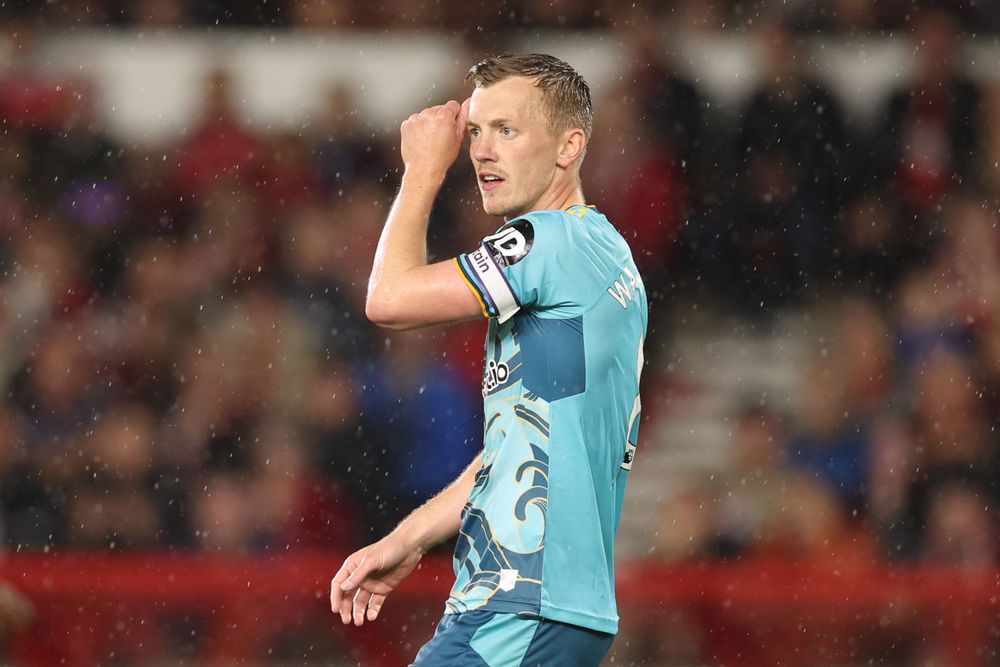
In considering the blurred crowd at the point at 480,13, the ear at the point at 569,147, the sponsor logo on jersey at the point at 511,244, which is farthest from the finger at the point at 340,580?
the blurred crowd at the point at 480,13

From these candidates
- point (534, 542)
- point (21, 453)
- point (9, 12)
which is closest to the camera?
point (534, 542)

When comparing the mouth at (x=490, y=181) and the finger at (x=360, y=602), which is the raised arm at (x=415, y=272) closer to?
the mouth at (x=490, y=181)

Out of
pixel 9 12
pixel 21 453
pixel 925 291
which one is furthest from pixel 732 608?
pixel 9 12

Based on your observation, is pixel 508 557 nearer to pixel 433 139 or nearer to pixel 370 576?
pixel 370 576

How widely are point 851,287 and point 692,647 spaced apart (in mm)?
3485

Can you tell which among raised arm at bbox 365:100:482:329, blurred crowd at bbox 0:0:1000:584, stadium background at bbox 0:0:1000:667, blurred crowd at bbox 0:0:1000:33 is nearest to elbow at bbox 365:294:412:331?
raised arm at bbox 365:100:482:329

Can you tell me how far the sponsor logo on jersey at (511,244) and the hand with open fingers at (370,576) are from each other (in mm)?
724

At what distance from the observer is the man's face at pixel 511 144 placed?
3463 millimetres

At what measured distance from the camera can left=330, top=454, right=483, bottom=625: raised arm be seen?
3592 millimetres

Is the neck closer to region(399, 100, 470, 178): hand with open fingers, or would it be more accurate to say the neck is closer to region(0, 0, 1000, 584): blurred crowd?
region(399, 100, 470, 178): hand with open fingers

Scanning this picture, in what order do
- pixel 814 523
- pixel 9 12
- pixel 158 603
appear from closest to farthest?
1. pixel 158 603
2. pixel 814 523
3. pixel 9 12

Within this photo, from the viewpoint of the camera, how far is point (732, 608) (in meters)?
6.25

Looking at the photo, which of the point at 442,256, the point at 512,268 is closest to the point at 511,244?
the point at 512,268

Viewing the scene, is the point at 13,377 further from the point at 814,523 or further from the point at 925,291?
the point at 925,291
